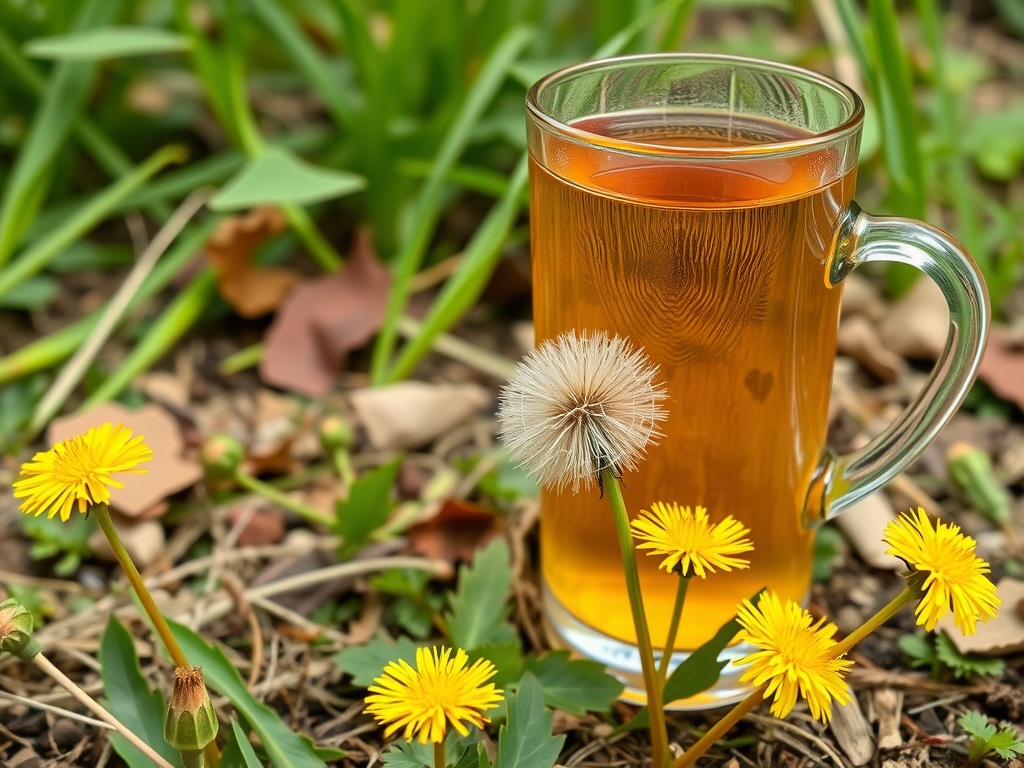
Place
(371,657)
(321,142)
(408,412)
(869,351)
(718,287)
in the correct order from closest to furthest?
1. (718,287)
2. (371,657)
3. (408,412)
4. (869,351)
5. (321,142)

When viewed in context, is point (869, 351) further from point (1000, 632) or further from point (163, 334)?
point (163, 334)

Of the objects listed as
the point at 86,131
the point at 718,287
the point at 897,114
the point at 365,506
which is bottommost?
the point at 365,506

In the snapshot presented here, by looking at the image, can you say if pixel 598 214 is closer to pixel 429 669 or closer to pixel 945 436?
pixel 429 669

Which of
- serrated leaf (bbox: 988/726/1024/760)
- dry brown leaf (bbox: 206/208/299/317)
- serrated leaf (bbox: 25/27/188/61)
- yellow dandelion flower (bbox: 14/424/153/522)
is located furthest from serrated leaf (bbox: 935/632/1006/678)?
serrated leaf (bbox: 25/27/188/61)

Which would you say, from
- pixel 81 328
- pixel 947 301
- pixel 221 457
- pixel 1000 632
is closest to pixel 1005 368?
pixel 1000 632

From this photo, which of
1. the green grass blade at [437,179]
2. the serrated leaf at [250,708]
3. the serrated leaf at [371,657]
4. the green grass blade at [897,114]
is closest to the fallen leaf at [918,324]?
the green grass blade at [897,114]

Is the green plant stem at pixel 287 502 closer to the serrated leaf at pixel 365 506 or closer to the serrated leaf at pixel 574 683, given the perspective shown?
the serrated leaf at pixel 365 506
